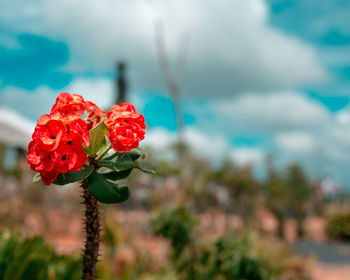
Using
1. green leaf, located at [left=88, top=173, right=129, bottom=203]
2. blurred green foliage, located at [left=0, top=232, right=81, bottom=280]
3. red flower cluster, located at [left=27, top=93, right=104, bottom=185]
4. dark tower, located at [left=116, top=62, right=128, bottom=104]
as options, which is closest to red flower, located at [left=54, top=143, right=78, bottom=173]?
red flower cluster, located at [left=27, top=93, right=104, bottom=185]

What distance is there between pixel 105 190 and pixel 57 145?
0.19m

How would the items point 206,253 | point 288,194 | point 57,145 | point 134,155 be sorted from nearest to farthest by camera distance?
point 57,145 → point 134,155 → point 206,253 → point 288,194

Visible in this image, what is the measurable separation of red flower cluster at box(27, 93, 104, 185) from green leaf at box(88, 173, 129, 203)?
82mm

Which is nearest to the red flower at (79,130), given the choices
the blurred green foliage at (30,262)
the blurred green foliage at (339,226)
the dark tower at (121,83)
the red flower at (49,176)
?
the red flower at (49,176)

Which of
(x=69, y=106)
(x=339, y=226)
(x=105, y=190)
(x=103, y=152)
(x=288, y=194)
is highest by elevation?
(x=288, y=194)

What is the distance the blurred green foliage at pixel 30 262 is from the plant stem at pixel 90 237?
3.41 ft

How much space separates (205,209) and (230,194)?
3.19 meters

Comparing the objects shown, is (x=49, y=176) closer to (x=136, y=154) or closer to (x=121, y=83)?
(x=136, y=154)

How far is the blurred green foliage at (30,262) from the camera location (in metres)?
2.00

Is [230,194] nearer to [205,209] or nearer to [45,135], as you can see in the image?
[205,209]

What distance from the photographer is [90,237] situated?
1145mm

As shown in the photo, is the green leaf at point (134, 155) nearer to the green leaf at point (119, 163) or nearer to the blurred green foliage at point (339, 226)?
the green leaf at point (119, 163)

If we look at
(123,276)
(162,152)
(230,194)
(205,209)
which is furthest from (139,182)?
(123,276)

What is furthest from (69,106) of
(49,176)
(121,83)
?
(121,83)
